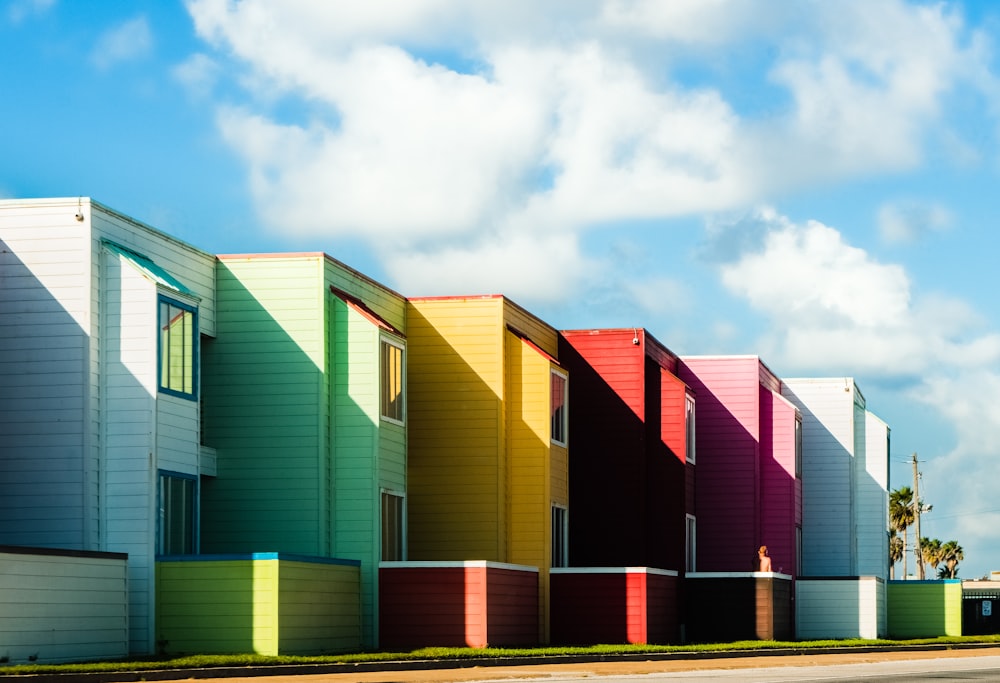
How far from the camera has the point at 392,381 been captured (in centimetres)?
3381

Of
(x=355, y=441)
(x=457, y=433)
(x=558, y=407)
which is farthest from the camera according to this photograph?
→ (x=558, y=407)

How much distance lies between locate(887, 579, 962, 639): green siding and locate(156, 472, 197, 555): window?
25897 millimetres

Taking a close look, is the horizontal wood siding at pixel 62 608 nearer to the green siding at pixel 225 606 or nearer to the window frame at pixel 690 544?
the green siding at pixel 225 606

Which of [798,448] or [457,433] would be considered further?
[798,448]

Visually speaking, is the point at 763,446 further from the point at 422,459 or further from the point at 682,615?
the point at 422,459

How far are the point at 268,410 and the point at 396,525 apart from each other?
4024 millimetres

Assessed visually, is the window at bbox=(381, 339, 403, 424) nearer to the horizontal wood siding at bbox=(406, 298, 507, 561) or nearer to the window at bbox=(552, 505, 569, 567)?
the horizontal wood siding at bbox=(406, 298, 507, 561)

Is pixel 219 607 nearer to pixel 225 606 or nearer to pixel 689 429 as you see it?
pixel 225 606

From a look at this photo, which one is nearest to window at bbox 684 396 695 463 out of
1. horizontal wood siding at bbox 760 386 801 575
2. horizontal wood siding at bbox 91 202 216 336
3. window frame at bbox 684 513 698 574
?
window frame at bbox 684 513 698 574

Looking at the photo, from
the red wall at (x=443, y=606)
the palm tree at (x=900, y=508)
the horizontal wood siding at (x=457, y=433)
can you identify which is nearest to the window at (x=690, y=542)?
the horizontal wood siding at (x=457, y=433)

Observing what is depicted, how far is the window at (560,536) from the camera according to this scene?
37812mm

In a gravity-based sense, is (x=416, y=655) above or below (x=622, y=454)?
below

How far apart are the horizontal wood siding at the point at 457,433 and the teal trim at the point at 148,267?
310 inches

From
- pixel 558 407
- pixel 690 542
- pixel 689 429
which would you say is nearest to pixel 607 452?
pixel 558 407
